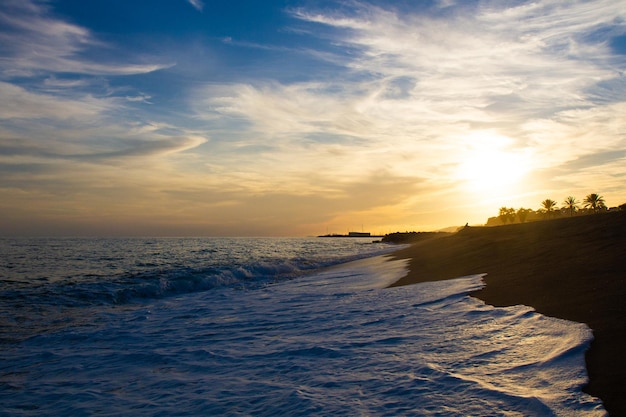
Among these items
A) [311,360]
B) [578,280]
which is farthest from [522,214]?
[311,360]

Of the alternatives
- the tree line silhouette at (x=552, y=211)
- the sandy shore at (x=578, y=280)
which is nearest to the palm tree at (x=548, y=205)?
the tree line silhouette at (x=552, y=211)

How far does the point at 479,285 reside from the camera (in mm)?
13164

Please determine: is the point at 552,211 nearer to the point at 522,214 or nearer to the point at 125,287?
the point at 522,214

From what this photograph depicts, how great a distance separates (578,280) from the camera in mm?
10602

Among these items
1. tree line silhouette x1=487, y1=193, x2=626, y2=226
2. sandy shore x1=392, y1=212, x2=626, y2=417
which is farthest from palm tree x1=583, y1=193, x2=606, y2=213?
sandy shore x1=392, y1=212, x2=626, y2=417

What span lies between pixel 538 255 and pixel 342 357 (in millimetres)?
11425

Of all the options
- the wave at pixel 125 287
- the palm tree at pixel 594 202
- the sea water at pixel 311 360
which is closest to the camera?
the sea water at pixel 311 360

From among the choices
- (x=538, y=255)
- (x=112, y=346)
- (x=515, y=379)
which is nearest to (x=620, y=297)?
(x=515, y=379)

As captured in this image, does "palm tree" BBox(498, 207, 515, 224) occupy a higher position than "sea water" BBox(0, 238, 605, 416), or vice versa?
"palm tree" BBox(498, 207, 515, 224)

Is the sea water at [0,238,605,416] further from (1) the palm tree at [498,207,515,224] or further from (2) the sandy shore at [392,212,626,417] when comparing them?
(1) the palm tree at [498,207,515,224]

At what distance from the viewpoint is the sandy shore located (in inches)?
223

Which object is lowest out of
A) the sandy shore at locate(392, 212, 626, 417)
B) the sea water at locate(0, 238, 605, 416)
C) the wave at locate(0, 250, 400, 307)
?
the wave at locate(0, 250, 400, 307)

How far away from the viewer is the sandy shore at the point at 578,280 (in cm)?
567

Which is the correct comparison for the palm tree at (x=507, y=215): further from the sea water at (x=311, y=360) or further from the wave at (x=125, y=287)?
the sea water at (x=311, y=360)
